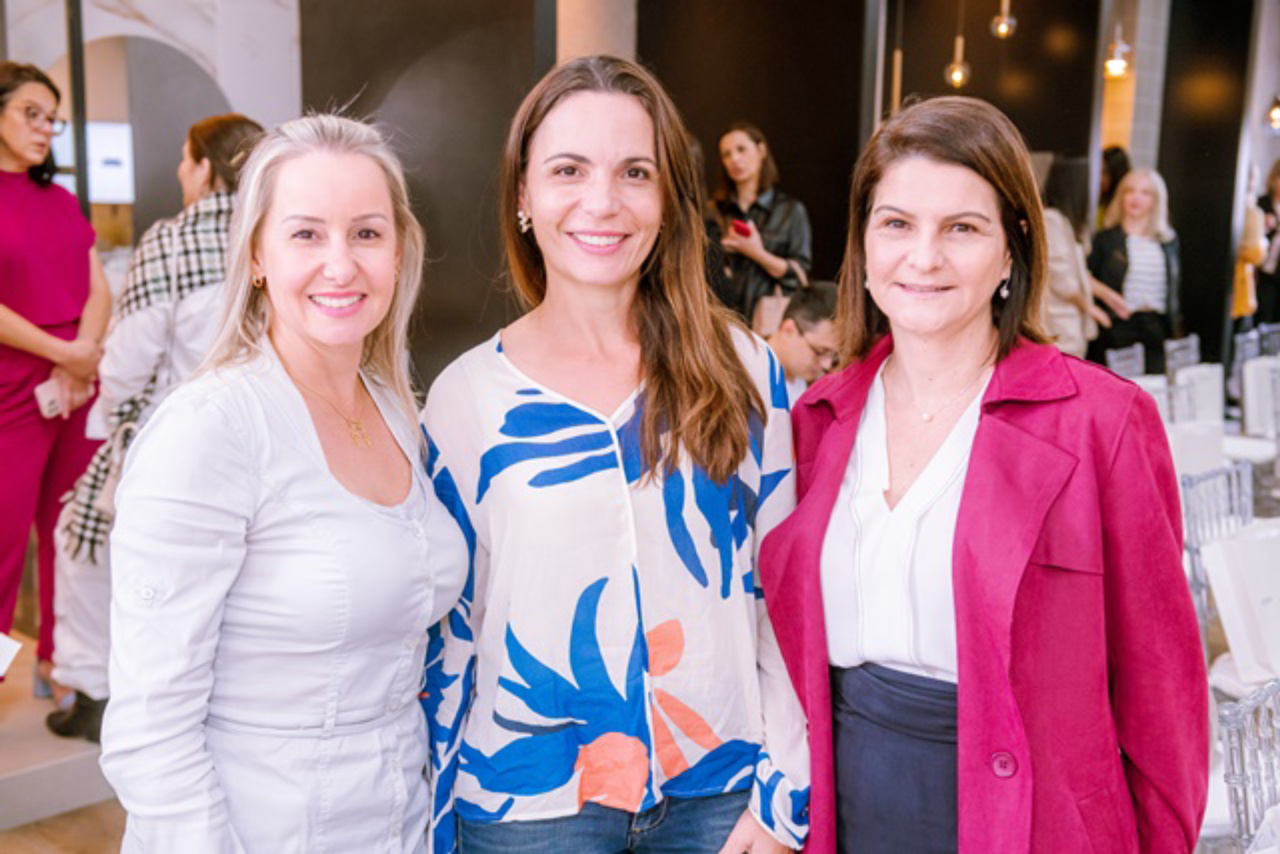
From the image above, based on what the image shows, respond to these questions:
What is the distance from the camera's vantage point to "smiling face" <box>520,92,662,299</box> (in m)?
1.71

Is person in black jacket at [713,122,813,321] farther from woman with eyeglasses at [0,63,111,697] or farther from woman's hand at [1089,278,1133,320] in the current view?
woman's hand at [1089,278,1133,320]

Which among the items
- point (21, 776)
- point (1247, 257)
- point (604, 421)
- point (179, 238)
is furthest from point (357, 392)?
point (1247, 257)

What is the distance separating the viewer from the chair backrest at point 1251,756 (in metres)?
2.06

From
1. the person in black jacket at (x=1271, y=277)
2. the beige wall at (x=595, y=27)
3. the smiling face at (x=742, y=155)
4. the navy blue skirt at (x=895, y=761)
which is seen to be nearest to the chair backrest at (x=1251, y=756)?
the navy blue skirt at (x=895, y=761)

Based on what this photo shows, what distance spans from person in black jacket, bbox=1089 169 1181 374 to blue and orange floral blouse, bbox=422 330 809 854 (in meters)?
7.20

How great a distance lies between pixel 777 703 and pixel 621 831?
29cm

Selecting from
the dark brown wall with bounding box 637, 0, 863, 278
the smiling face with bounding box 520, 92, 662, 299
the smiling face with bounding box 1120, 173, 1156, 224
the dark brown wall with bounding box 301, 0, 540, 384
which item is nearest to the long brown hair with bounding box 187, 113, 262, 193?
the dark brown wall with bounding box 301, 0, 540, 384

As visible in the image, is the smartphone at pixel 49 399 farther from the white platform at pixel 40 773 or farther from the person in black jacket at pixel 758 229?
the person in black jacket at pixel 758 229

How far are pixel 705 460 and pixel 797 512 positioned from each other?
0.16 meters

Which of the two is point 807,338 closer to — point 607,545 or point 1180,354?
point 607,545

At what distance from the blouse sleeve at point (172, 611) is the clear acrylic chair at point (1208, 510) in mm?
3211

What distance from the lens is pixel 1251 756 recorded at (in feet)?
7.00

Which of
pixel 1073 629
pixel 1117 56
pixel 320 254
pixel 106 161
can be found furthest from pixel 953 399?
pixel 1117 56

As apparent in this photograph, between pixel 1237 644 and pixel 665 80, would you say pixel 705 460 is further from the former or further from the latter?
pixel 665 80
